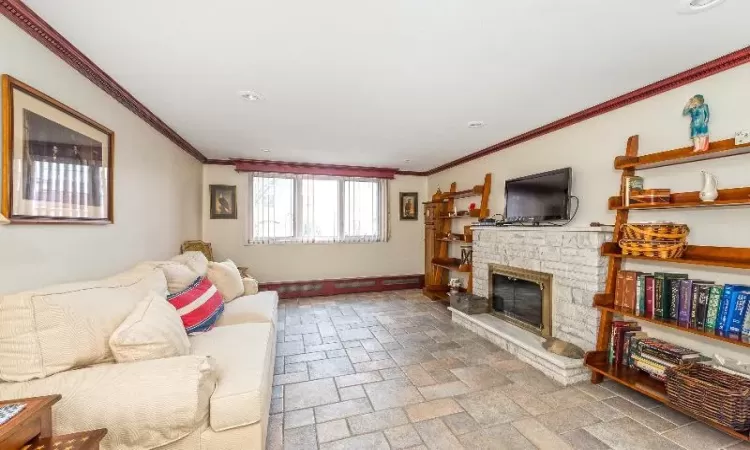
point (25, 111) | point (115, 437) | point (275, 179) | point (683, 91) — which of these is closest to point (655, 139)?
point (683, 91)

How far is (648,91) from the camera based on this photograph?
252cm

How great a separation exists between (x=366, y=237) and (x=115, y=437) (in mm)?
4744

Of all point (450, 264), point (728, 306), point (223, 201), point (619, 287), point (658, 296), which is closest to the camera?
point (728, 306)

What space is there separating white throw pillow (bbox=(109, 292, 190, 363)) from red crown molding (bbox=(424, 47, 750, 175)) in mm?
3683

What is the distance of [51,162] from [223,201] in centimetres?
340

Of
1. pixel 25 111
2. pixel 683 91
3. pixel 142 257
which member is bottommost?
pixel 142 257

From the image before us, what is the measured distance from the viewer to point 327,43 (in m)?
1.88

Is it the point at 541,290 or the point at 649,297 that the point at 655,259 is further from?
the point at 541,290

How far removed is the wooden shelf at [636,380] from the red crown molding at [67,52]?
4.08m

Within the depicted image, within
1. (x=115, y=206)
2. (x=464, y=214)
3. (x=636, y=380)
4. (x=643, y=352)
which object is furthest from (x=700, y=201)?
(x=115, y=206)

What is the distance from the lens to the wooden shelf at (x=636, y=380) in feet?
6.24

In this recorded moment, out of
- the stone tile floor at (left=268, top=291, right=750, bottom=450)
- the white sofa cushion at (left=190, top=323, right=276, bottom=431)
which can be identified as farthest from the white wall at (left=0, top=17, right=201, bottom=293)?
the stone tile floor at (left=268, top=291, right=750, bottom=450)

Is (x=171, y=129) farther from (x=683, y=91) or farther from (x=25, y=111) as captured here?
(x=683, y=91)

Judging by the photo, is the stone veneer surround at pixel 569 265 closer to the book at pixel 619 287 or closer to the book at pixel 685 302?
the book at pixel 619 287
